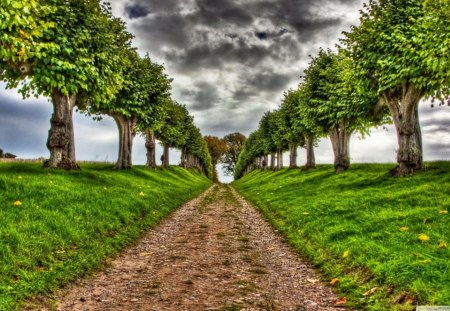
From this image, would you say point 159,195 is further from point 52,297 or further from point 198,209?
point 52,297

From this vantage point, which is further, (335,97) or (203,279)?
(335,97)

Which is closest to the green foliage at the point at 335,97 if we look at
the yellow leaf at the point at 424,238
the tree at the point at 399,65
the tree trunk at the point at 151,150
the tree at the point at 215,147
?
the tree at the point at 399,65

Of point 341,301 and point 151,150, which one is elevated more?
point 151,150

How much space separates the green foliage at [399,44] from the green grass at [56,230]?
1721 cm

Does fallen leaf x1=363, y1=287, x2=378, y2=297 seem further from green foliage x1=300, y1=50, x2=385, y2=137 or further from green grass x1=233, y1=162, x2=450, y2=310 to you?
green foliage x1=300, y1=50, x2=385, y2=137

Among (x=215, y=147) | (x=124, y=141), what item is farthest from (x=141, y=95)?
(x=215, y=147)

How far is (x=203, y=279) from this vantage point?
28.6 feet

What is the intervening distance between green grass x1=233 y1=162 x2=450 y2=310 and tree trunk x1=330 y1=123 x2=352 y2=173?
56.4 ft

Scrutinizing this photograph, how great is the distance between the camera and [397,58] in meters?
23.0

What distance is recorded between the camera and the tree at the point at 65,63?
19.6 meters

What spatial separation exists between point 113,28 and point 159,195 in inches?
678

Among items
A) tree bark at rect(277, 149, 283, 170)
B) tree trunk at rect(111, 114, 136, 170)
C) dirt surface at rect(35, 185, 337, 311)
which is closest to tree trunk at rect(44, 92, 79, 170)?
tree trunk at rect(111, 114, 136, 170)

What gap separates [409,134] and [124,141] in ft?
89.0

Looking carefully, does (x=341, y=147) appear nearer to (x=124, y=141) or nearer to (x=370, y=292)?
(x=124, y=141)
